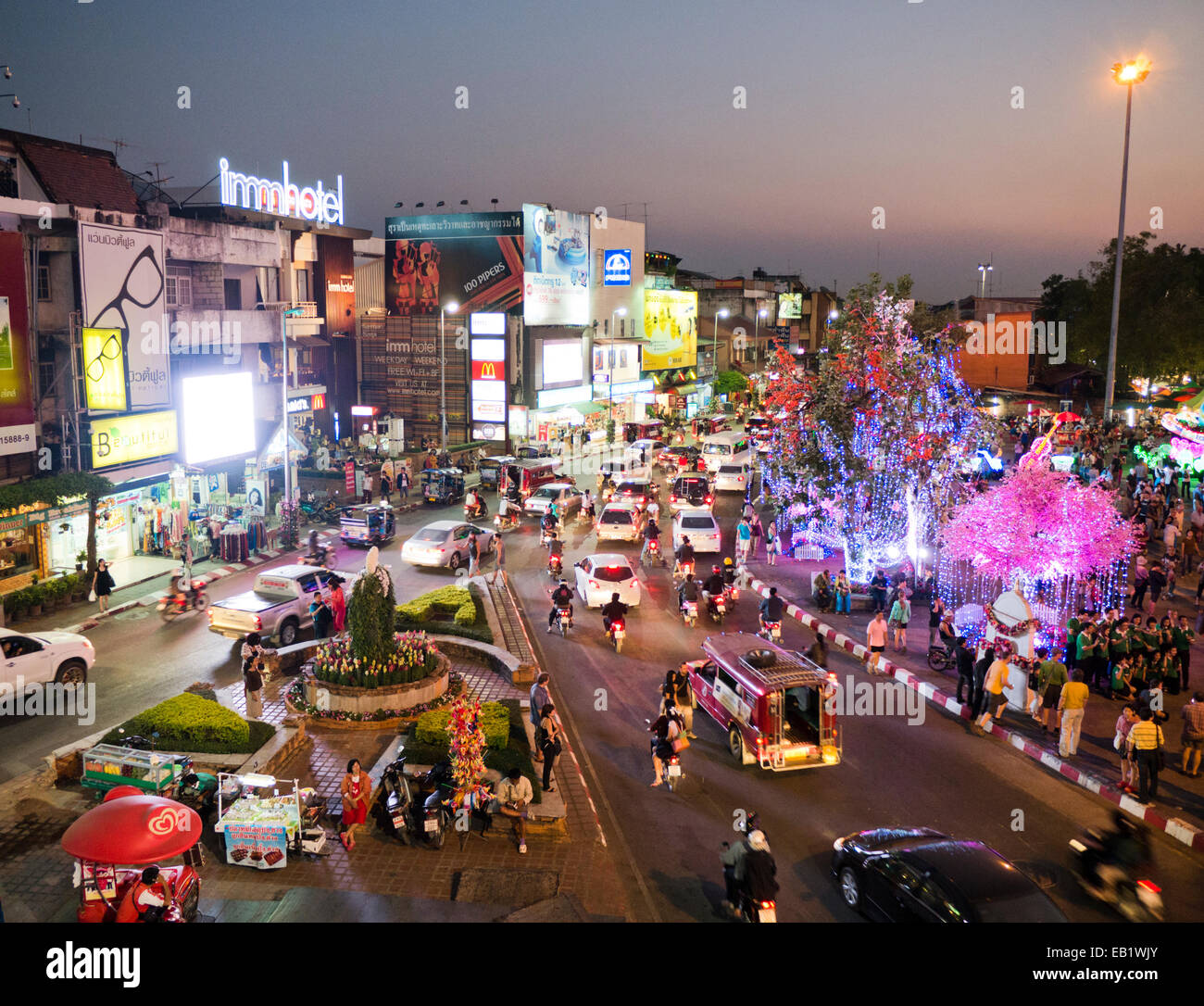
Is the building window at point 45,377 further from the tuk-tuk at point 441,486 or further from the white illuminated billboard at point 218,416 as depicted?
the tuk-tuk at point 441,486

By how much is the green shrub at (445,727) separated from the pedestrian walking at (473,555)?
465 inches

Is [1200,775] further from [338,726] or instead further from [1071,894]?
[338,726]

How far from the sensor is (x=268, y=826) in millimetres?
10859

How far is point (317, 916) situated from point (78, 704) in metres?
9.08

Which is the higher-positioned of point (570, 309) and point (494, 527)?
point (570, 309)

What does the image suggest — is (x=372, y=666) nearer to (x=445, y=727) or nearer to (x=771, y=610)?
(x=445, y=727)

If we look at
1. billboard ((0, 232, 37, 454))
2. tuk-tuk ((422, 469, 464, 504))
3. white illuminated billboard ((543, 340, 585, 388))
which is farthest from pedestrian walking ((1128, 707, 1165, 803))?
white illuminated billboard ((543, 340, 585, 388))

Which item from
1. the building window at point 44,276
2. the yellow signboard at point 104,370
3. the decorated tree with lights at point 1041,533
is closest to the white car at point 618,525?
the decorated tree with lights at point 1041,533

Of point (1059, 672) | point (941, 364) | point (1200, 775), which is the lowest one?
point (1200, 775)

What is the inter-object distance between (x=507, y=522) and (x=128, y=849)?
26031 millimetres

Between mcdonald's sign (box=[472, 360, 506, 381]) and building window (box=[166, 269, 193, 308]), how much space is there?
992 inches

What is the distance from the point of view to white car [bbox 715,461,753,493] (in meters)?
41.7

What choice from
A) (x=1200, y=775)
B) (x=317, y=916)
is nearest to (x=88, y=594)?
(x=317, y=916)

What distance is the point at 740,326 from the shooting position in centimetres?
10569
